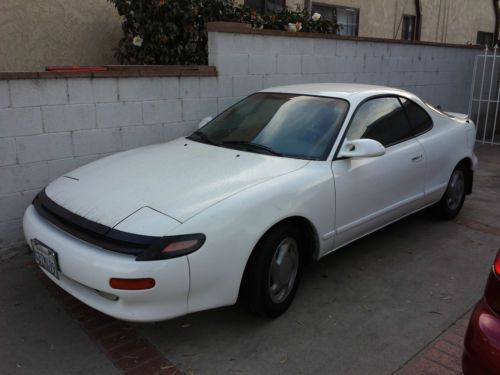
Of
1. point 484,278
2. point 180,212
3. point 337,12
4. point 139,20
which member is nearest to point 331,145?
point 180,212

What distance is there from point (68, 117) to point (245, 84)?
7.40 ft

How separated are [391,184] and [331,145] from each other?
80cm

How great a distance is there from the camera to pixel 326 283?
3.94 m

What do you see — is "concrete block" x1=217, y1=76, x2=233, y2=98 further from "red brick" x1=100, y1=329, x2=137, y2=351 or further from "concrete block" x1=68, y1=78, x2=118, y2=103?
"red brick" x1=100, y1=329, x2=137, y2=351

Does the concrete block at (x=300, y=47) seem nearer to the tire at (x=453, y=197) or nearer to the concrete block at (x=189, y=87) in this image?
the concrete block at (x=189, y=87)

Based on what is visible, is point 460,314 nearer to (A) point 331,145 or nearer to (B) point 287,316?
(B) point 287,316

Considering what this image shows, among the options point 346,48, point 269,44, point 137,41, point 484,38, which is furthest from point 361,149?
point 484,38

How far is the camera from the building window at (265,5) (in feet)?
27.4

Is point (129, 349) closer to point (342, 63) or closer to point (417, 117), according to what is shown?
point (417, 117)

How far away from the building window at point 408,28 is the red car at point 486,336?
1123 cm

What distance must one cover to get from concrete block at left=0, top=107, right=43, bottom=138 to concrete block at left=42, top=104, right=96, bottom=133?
69mm

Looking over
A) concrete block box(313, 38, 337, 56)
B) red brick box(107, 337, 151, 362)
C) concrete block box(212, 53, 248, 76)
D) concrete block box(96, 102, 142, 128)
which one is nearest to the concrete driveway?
red brick box(107, 337, 151, 362)

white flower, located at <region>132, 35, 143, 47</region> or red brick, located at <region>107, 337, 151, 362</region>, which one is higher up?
white flower, located at <region>132, 35, 143, 47</region>

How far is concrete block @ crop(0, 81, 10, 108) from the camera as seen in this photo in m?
4.14
